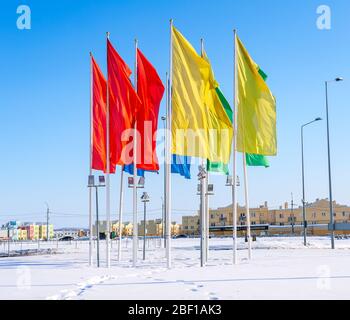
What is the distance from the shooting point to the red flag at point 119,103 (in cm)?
Result: 2131

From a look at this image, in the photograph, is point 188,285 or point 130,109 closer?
point 188,285

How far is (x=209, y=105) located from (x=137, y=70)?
323cm

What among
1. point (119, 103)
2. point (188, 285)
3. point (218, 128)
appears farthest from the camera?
point (218, 128)

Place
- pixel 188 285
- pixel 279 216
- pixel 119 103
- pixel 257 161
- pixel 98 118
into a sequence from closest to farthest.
→ pixel 188 285
pixel 119 103
pixel 98 118
pixel 257 161
pixel 279 216

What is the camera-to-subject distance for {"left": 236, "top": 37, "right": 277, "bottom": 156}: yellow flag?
914 inches

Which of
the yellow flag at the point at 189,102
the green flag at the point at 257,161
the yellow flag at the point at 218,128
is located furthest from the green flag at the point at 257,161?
the yellow flag at the point at 189,102

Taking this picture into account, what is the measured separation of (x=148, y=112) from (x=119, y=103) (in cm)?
119

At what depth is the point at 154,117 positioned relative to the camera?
2153 centimetres

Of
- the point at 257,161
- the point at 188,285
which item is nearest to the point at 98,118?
the point at 257,161

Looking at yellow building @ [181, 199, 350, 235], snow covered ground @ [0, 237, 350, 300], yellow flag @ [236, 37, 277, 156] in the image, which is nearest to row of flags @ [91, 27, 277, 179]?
yellow flag @ [236, 37, 277, 156]

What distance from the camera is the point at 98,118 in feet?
77.4

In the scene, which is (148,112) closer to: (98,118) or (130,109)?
(130,109)
